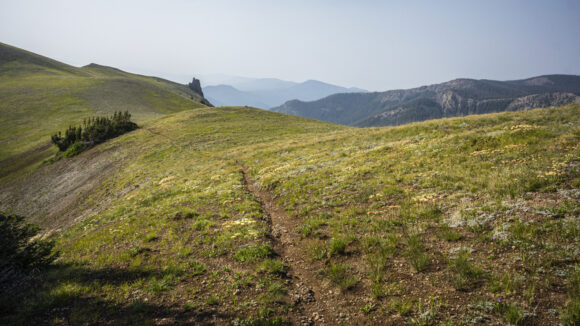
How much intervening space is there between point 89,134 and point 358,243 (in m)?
68.0

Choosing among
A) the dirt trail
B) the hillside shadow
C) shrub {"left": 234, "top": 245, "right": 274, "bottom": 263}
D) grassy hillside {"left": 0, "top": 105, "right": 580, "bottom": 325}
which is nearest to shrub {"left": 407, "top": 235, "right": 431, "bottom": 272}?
grassy hillside {"left": 0, "top": 105, "right": 580, "bottom": 325}

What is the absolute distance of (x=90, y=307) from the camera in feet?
28.1

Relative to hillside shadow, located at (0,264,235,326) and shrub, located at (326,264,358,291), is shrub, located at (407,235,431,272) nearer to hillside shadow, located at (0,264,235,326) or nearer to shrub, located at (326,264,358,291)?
shrub, located at (326,264,358,291)

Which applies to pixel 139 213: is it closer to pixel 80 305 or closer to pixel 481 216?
pixel 80 305

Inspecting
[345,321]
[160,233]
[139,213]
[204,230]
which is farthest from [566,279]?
[139,213]

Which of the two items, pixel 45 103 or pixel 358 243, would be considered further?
pixel 45 103

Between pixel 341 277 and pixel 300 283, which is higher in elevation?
pixel 341 277

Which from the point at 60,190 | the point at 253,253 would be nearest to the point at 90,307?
the point at 253,253

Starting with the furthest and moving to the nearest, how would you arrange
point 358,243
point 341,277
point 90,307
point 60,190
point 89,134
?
point 89,134
point 60,190
point 358,243
point 341,277
point 90,307

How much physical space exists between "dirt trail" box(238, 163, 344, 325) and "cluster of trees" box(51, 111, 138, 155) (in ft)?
193

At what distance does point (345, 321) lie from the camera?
759 cm

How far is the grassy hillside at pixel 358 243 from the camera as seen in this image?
7652 millimetres

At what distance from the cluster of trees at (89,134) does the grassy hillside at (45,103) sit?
13.4 ft

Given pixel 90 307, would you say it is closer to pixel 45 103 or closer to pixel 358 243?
pixel 358 243
